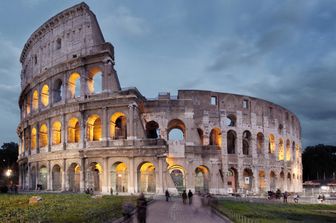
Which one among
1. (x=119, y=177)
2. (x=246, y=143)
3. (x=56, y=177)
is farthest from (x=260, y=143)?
(x=56, y=177)

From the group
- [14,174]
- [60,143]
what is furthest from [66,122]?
[14,174]

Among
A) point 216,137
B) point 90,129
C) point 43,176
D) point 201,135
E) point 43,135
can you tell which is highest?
point 90,129

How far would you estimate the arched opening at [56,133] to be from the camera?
4581 centimetres

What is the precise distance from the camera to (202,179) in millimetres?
47562

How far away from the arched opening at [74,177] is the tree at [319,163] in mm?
70442

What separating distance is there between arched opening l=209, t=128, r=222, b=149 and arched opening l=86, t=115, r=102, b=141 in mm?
14498

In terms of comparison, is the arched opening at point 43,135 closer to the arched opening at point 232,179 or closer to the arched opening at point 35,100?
the arched opening at point 35,100

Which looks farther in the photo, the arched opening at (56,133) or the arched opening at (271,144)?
the arched opening at (271,144)

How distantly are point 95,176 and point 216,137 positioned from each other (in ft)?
52.7

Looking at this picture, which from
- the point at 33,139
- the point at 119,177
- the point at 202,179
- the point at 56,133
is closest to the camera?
the point at 119,177

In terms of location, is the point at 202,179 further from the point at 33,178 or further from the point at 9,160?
the point at 9,160

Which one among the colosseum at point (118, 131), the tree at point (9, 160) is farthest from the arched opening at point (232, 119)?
the tree at point (9, 160)

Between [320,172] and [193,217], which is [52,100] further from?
[320,172]

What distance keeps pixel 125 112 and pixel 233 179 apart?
689 inches
